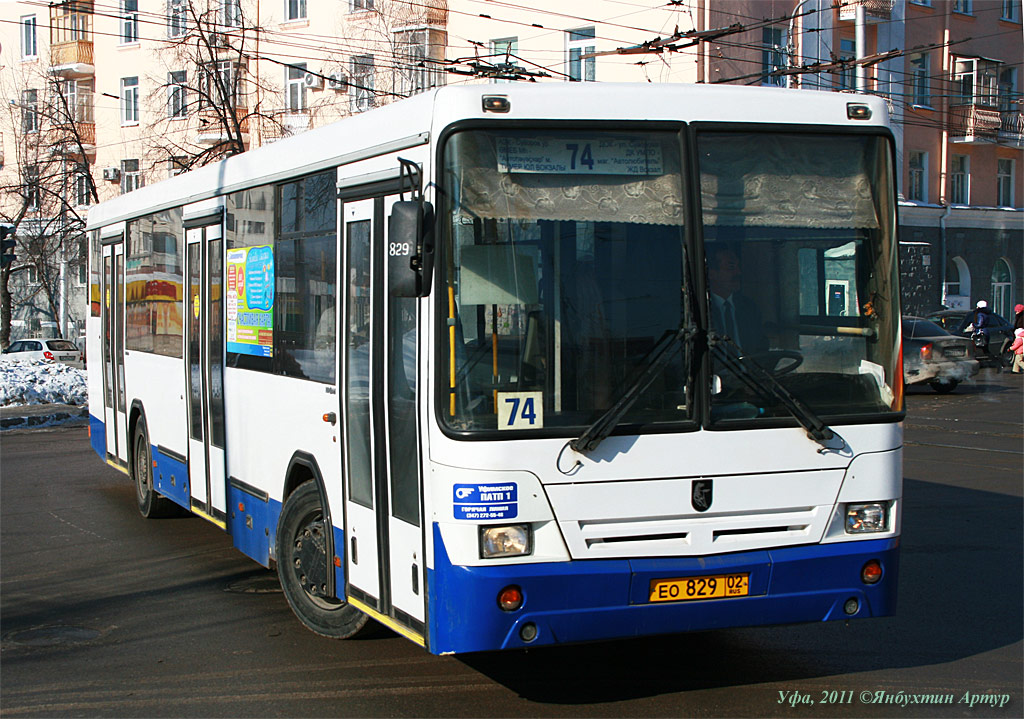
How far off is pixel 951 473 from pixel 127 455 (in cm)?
889

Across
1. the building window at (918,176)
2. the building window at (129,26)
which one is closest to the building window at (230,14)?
the building window at (129,26)

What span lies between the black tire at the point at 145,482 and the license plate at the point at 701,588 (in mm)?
6747

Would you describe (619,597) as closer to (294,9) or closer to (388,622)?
(388,622)

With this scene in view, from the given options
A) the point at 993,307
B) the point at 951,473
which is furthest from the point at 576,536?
the point at 993,307

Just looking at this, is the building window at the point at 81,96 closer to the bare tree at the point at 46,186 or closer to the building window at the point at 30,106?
the bare tree at the point at 46,186

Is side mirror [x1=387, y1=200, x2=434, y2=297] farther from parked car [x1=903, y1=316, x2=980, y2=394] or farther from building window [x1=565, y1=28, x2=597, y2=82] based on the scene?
building window [x1=565, y1=28, x2=597, y2=82]

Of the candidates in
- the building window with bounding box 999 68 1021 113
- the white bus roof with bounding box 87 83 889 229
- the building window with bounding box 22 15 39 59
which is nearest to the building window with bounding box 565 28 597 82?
the building window with bounding box 999 68 1021 113

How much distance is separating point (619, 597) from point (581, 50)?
33327 mm

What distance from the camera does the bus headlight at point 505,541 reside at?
17.4 ft

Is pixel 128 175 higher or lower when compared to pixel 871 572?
higher

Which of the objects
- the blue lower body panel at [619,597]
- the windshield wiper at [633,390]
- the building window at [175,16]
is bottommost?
the blue lower body panel at [619,597]

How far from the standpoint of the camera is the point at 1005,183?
47.0 m

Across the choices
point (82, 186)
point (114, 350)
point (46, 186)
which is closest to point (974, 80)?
point (46, 186)

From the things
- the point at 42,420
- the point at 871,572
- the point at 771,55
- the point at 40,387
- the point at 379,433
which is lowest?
the point at 42,420
